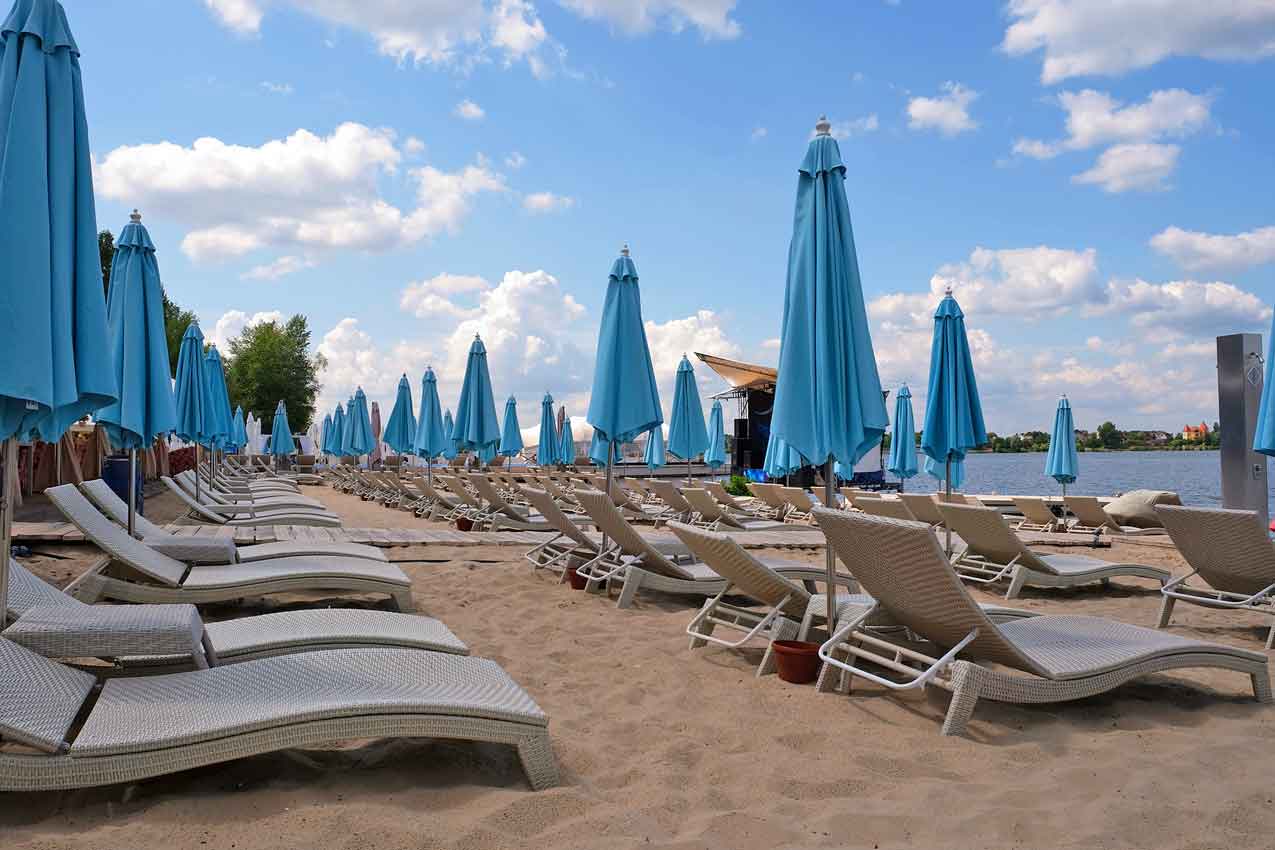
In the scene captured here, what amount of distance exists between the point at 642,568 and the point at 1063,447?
1213 centimetres

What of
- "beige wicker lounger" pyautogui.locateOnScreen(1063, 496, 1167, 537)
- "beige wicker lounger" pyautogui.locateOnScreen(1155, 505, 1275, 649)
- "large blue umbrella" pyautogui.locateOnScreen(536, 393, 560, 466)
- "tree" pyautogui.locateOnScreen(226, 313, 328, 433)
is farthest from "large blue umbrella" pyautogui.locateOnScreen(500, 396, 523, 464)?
"tree" pyautogui.locateOnScreen(226, 313, 328, 433)

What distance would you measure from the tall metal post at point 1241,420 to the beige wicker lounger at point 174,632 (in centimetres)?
923

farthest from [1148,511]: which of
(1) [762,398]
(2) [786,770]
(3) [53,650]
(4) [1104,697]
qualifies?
(1) [762,398]

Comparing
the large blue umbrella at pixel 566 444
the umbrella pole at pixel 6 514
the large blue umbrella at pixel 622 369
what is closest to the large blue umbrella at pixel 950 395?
the large blue umbrella at pixel 622 369

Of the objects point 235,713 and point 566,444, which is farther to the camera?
point 566,444

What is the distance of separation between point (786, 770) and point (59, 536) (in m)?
6.45

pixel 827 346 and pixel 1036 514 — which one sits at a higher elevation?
pixel 827 346

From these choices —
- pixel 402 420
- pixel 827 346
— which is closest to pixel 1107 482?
pixel 402 420

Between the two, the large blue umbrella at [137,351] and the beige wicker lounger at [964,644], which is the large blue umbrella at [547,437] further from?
the beige wicker lounger at [964,644]

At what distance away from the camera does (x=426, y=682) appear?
267cm

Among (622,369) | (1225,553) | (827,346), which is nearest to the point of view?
(827,346)

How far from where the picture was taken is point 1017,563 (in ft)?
21.1

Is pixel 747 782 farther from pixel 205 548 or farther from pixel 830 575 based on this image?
pixel 205 548

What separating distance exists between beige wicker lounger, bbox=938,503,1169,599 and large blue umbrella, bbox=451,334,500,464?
8.83m
